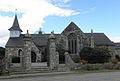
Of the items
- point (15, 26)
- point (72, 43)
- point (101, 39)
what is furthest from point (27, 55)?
point (15, 26)

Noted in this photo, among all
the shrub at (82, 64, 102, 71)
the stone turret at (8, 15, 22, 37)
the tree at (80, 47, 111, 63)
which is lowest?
the shrub at (82, 64, 102, 71)

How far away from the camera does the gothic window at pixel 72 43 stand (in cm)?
5122

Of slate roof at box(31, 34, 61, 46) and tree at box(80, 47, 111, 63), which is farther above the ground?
slate roof at box(31, 34, 61, 46)

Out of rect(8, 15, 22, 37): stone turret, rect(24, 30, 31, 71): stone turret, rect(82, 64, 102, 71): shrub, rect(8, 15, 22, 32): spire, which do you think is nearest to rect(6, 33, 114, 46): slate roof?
rect(8, 15, 22, 37): stone turret

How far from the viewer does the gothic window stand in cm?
5122

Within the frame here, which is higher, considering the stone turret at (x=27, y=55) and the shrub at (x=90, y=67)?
the stone turret at (x=27, y=55)

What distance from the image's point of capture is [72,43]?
51.2 meters

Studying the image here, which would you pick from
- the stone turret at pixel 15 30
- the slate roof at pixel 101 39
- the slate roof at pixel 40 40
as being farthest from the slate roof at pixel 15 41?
the slate roof at pixel 101 39

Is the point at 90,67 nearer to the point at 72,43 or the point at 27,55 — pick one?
the point at 27,55

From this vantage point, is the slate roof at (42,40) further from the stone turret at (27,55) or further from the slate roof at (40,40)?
the stone turret at (27,55)

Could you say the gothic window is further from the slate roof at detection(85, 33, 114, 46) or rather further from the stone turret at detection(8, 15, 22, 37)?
the stone turret at detection(8, 15, 22, 37)

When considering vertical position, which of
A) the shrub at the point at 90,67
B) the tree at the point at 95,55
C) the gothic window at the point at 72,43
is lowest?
the shrub at the point at 90,67

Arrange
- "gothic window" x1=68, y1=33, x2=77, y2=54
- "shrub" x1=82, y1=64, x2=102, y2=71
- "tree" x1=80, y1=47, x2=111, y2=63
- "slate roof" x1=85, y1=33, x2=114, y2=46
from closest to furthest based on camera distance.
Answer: "shrub" x1=82, y1=64, x2=102, y2=71, "tree" x1=80, y1=47, x2=111, y2=63, "gothic window" x1=68, y1=33, x2=77, y2=54, "slate roof" x1=85, y1=33, x2=114, y2=46

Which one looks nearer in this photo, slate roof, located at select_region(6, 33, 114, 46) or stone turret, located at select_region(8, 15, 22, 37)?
slate roof, located at select_region(6, 33, 114, 46)
